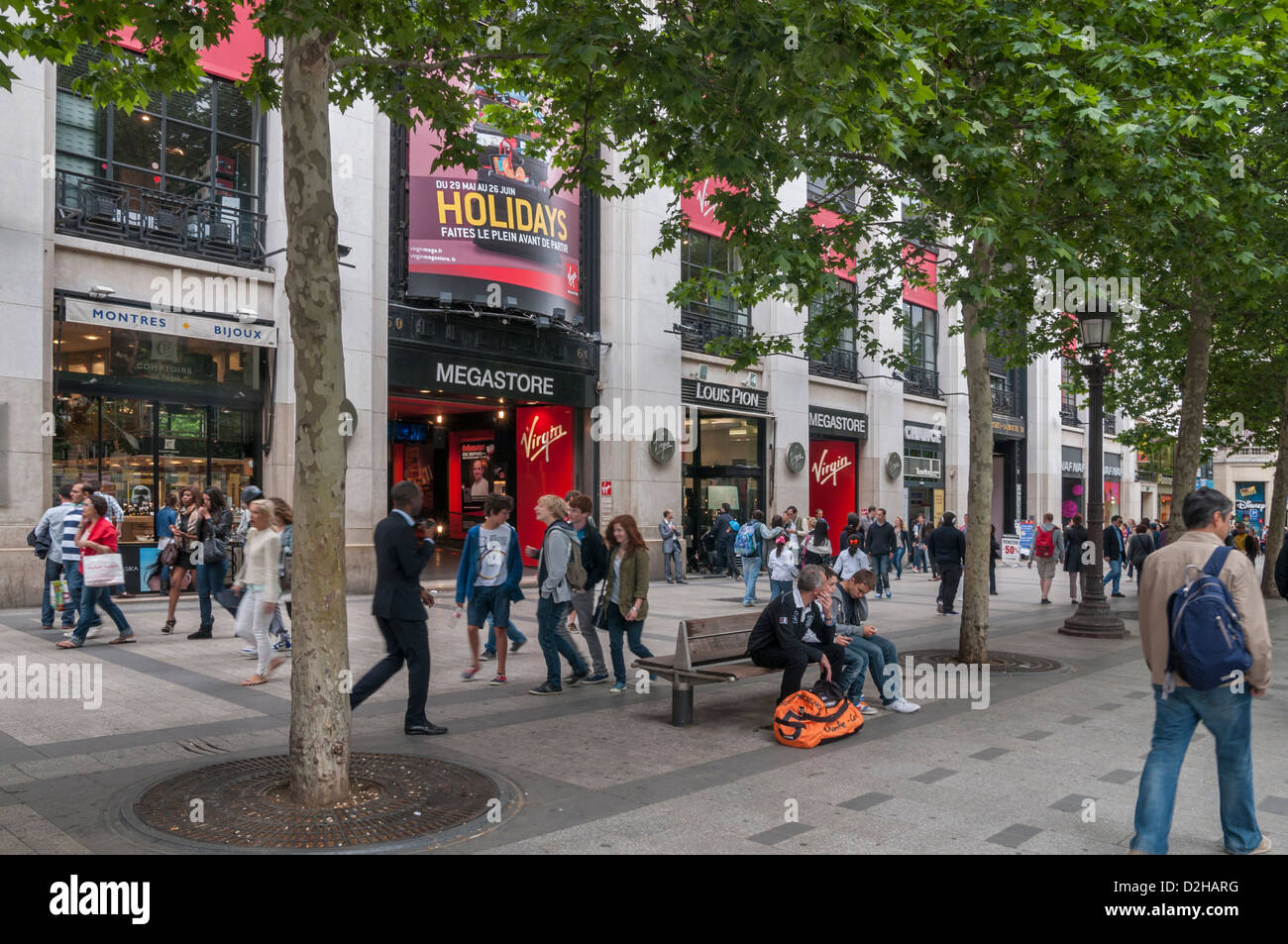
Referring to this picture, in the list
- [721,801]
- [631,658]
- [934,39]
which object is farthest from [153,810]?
[934,39]

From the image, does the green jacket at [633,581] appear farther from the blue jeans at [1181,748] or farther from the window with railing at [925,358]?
the window with railing at [925,358]

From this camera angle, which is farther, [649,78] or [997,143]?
[997,143]

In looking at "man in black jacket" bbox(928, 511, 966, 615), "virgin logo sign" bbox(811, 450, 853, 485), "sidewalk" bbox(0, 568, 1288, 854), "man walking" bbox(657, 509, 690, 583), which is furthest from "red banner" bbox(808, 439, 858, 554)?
"sidewalk" bbox(0, 568, 1288, 854)

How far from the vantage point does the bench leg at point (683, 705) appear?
7820 mm

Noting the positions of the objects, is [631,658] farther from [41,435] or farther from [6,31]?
[41,435]

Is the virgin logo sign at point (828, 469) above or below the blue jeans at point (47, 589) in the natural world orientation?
above

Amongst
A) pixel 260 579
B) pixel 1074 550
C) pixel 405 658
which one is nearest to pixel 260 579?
pixel 260 579

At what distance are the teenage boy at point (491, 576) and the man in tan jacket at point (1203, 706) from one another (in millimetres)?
6020

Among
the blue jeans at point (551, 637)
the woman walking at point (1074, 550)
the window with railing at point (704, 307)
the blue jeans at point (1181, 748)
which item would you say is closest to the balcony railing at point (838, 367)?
the window with railing at point (704, 307)

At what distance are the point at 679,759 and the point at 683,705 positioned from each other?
1.04 metres

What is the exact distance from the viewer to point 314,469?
5.51 meters

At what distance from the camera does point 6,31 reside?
→ 5738 millimetres

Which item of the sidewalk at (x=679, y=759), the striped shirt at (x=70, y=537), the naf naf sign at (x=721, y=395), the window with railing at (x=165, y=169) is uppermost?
the window with railing at (x=165, y=169)

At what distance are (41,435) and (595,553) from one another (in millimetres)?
9187
